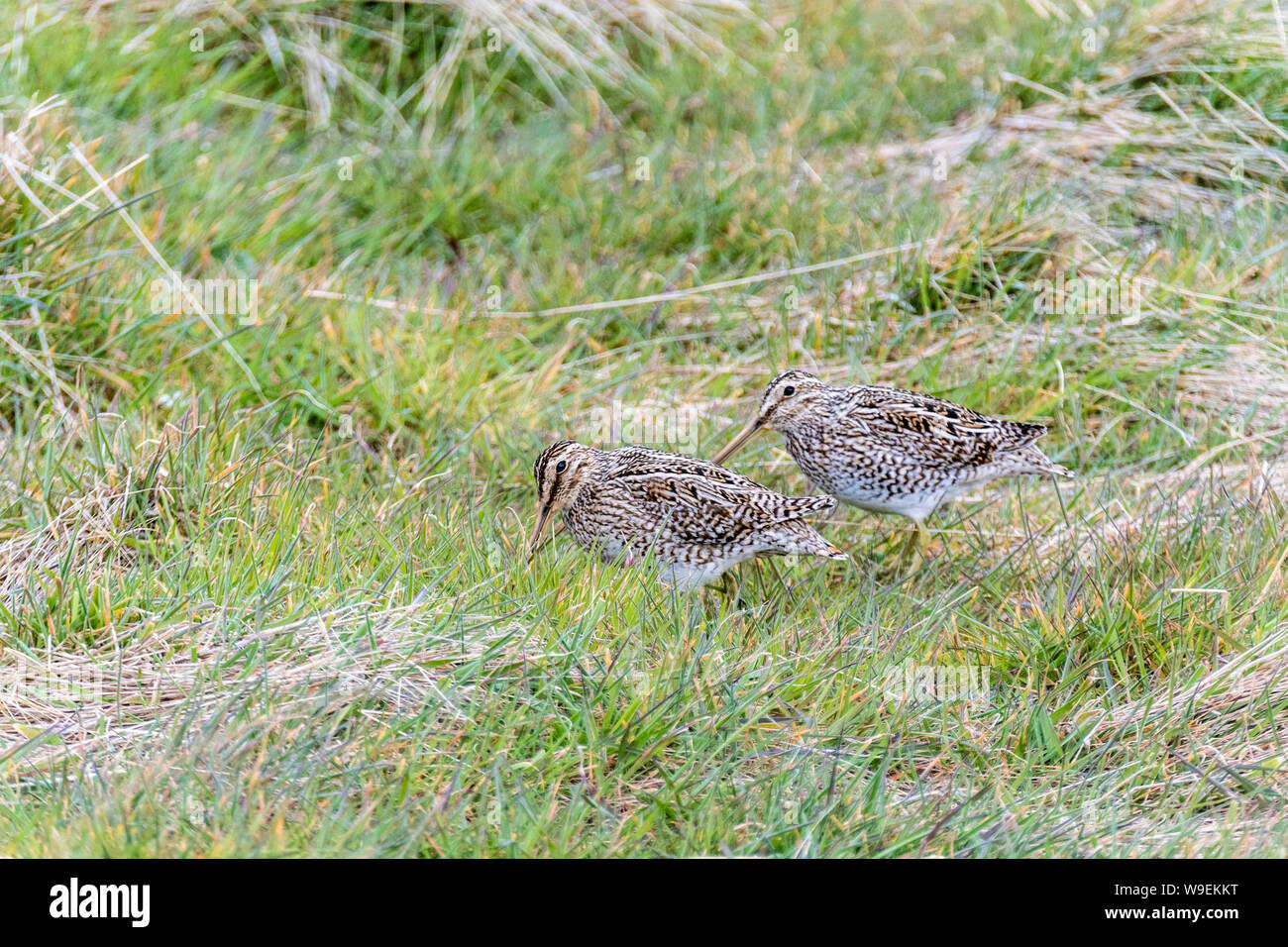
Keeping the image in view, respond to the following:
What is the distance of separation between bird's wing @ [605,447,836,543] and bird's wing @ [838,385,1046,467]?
0.34 m

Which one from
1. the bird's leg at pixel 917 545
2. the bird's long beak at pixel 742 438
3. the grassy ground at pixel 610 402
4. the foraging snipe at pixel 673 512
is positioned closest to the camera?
the grassy ground at pixel 610 402

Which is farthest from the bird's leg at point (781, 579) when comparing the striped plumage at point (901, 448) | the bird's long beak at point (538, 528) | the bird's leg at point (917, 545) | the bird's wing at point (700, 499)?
the bird's long beak at point (538, 528)

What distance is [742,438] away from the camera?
5.54 m

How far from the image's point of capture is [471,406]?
5.75 metres

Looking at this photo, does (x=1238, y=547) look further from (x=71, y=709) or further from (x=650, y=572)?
(x=71, y=709)

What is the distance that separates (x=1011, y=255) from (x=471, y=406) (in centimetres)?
252

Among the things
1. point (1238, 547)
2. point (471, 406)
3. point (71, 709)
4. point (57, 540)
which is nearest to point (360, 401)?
point (471, 406)

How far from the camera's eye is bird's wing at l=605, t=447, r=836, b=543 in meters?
4.81

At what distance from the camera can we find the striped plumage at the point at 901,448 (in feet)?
17.0

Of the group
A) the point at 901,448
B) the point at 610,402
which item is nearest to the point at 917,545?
the point at 901,448

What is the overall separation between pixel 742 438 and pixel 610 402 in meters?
0.74

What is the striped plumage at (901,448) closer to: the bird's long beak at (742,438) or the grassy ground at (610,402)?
the bird's long beak at (742,438)

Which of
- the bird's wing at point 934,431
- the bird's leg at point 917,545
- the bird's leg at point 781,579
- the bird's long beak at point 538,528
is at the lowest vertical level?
the bird's leg at point 917,545

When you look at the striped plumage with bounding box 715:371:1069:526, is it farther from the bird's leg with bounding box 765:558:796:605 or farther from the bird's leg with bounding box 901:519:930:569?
the bird's leg with bounding box 765:558:796:605
